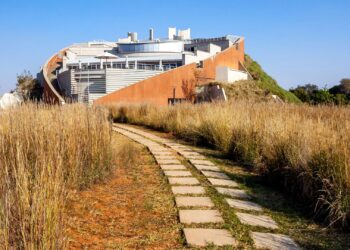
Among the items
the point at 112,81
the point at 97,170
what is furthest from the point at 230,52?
the point at 97,170

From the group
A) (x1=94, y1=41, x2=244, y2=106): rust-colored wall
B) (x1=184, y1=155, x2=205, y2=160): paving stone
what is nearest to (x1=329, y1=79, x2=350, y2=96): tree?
(x1=94, y1=41, x2=244, y2=106): rust-colored wall

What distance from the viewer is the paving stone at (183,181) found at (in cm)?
478

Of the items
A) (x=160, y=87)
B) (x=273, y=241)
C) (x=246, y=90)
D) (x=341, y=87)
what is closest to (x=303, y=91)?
(x=341, y=87)

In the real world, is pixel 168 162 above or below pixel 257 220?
above

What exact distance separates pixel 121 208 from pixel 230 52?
39353 millimetres

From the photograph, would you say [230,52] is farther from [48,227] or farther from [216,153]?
[48,227]

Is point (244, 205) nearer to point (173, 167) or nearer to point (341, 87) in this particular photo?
point (173, 167)

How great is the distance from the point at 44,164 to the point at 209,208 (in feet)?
6.37

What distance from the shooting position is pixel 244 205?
158 inches

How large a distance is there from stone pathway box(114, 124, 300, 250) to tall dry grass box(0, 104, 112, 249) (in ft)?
3.42

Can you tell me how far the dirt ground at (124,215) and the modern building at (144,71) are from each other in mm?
20404

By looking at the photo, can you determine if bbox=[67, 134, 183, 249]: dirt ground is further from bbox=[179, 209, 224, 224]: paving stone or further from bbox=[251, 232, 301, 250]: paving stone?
bbox=[251, 232, 301, 250]: paving stone

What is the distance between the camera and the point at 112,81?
1358 inches

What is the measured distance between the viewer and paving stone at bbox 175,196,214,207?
385 cm
